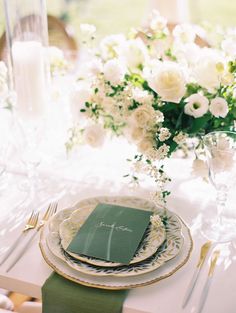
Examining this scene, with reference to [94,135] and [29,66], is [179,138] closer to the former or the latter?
[94,135]

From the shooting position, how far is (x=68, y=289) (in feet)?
2.99

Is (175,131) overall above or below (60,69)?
below

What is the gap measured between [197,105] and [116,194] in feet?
1.05

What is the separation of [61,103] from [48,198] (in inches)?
17.1

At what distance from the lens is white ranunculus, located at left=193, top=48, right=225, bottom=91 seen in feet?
3.86

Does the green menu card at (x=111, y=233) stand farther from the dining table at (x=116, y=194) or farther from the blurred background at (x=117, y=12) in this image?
the blurred background at (x=117, y=12)

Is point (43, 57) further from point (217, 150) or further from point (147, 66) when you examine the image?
point (217, 150)

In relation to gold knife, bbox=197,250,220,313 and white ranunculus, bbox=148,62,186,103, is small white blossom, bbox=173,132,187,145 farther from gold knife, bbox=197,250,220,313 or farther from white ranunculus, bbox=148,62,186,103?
gold knife, bbox=197,250,220,313

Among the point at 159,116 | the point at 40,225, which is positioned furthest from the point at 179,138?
the point at 40,225

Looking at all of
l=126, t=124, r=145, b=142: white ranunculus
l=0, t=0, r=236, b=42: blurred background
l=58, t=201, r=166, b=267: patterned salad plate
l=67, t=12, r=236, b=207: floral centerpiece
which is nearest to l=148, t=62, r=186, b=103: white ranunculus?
l=67, t=12, r=236, b=207: floral centerpiece

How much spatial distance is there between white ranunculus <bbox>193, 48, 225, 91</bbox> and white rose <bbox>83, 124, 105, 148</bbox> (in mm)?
302

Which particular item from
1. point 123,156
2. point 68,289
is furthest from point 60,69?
point 68,289

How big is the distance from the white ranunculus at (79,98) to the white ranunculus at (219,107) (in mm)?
336

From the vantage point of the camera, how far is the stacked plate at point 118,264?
91 centimetres
